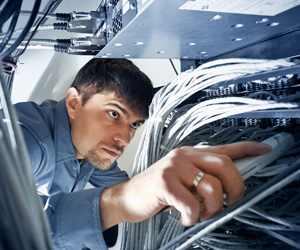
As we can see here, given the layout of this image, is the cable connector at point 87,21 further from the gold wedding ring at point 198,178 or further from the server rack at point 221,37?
the gold wedding ring at point 198,178

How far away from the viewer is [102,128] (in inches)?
45.6

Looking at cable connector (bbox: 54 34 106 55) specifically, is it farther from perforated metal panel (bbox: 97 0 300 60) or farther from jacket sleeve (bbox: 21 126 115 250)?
jacket sleeve (bbox: 21 126 115 250)

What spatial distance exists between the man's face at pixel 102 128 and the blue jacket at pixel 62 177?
9cm

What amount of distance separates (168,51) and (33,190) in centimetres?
57

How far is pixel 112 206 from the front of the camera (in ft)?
1.65

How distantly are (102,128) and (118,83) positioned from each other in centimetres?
22

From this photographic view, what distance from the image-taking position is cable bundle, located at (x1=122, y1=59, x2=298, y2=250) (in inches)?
17.6

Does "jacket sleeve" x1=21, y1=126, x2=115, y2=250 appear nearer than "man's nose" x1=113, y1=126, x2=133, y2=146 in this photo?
Yes

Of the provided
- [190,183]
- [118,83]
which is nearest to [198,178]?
[190,183]

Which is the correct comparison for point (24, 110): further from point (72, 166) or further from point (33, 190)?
point (33, 190)

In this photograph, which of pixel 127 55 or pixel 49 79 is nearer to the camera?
pixel 127 55

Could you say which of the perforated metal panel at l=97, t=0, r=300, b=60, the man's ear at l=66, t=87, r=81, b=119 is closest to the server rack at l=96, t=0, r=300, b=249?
the perforated metal panel at l=97, t=0, r=300, b=60

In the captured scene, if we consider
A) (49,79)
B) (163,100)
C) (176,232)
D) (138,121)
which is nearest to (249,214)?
(176,232)

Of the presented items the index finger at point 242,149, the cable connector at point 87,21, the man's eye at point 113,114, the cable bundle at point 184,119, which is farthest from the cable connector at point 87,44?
the index finger at point 242,149
